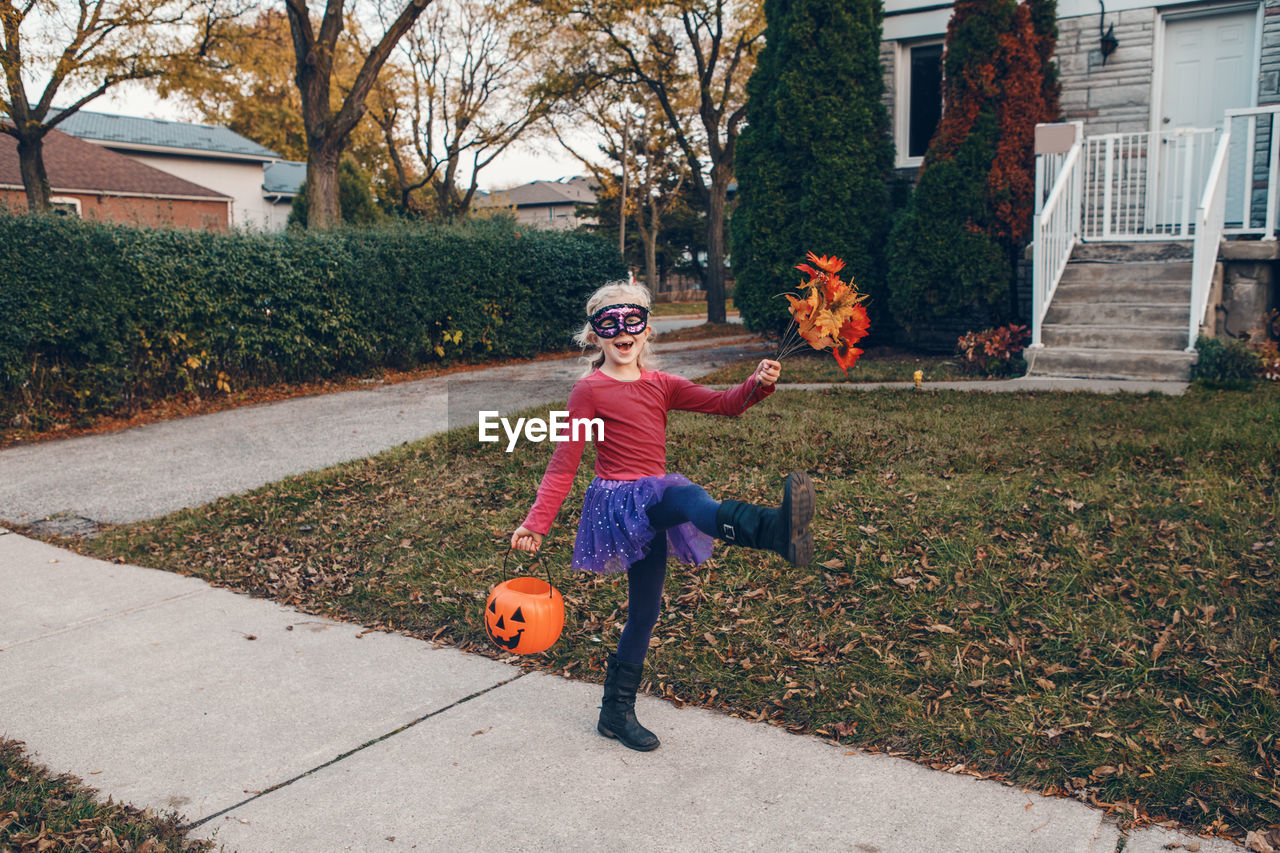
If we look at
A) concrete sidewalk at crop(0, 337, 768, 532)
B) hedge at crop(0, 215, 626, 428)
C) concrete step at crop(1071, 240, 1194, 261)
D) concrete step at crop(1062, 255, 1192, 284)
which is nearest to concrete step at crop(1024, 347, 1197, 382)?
concrete step at crop(1062, 255, 1192, 284)

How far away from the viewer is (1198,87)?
1134 cm

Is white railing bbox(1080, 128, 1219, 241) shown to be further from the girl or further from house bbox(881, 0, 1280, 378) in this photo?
the girl

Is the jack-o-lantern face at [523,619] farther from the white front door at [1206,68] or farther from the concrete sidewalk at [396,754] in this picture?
the white front door at [1206,68]

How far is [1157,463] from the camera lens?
577 cm

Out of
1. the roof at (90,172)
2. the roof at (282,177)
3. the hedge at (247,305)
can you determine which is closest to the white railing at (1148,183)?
the hedge at (247,305)

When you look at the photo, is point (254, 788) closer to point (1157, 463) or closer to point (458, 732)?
point (458, 732)

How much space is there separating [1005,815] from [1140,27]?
11437mm

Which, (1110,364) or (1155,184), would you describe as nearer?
(1110,364)

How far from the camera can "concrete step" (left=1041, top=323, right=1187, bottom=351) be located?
9.30 metres

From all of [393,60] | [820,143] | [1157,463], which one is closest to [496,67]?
[393,60]

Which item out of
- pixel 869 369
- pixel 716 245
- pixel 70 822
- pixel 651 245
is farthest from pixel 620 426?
pixel 651 245

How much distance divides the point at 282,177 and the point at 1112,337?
36509mm

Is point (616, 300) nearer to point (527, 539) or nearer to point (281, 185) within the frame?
point (527, 539)

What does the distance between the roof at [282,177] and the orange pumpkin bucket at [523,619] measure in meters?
36.9
